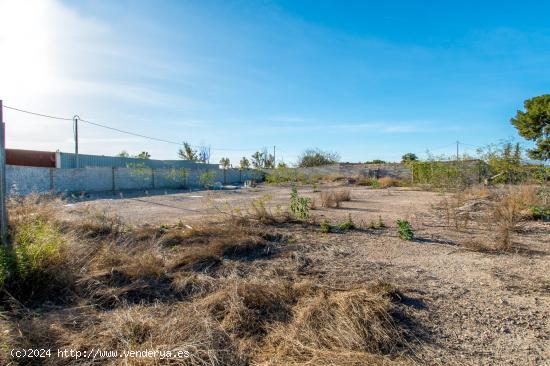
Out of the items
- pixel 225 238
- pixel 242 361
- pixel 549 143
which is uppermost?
pixel 549 143

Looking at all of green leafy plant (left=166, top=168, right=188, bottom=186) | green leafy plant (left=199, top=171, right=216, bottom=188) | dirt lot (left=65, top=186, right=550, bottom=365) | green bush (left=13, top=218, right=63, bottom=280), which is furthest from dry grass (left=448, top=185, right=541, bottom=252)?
green leafy plant (left=166, top=168, right=188, bottom=186)

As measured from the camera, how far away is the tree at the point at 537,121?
92.7 ft

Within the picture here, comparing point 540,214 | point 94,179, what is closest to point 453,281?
point 540,214

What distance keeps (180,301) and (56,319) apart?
1.02 meters

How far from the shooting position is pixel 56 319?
8.97 ft

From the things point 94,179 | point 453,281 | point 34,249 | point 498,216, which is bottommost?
point 453,281

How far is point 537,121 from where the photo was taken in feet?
96.0

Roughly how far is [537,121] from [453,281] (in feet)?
111

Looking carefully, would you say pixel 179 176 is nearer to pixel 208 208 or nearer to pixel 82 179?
pixel 82 179

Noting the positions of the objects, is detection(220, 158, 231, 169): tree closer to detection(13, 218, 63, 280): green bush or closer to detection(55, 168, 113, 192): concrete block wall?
detection(55, 168, 113, 192): concrete block wall

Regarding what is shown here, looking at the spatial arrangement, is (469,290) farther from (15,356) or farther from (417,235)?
(15,356)

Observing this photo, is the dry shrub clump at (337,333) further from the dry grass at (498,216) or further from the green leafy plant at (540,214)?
the green leafy plant at (540,214)

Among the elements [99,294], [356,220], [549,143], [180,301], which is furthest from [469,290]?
[549,143]

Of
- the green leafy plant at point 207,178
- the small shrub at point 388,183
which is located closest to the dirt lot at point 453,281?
the green leafy plant at point 207,178
